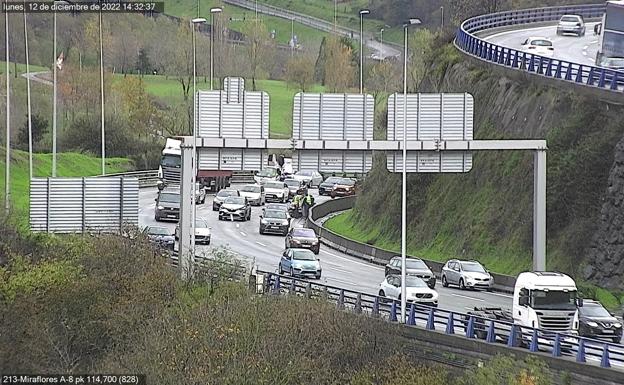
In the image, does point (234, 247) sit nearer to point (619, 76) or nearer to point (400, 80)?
→ point (619, 76)

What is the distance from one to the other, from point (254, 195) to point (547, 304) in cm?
4600

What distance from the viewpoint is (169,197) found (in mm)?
65625

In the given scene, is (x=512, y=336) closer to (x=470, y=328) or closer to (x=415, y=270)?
(x=470, y=328)

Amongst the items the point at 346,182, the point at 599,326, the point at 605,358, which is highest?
the point at 346,182

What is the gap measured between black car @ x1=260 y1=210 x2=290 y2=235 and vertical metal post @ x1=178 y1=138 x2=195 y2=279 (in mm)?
22829

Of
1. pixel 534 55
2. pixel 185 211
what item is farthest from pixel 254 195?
pixel 185 211

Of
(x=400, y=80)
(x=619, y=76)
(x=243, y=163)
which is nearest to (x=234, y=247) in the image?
(x=243, y=163)

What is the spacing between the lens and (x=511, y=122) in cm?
5775

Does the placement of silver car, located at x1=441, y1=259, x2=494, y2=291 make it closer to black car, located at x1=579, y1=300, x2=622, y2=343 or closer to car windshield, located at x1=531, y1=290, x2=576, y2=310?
black car, located at x1=579, y1=300, x2=622, y2=343

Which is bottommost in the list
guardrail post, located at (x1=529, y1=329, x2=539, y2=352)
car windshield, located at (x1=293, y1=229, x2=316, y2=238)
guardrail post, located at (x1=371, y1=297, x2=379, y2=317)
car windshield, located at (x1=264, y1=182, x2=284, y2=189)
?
guardrail post, located at (x1=529, y1=329, x2=539, y2=352)

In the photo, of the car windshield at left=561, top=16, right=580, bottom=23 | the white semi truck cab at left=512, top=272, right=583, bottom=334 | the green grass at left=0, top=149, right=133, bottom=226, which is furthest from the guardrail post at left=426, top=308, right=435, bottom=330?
the car windshield at left=561, top=16, right=580, bottom=23

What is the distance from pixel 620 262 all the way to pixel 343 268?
583 inches

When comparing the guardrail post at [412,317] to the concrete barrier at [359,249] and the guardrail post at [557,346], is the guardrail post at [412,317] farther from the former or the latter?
the concrete barrier at [359,249]

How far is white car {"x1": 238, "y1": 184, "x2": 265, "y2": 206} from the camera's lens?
76.6 m
